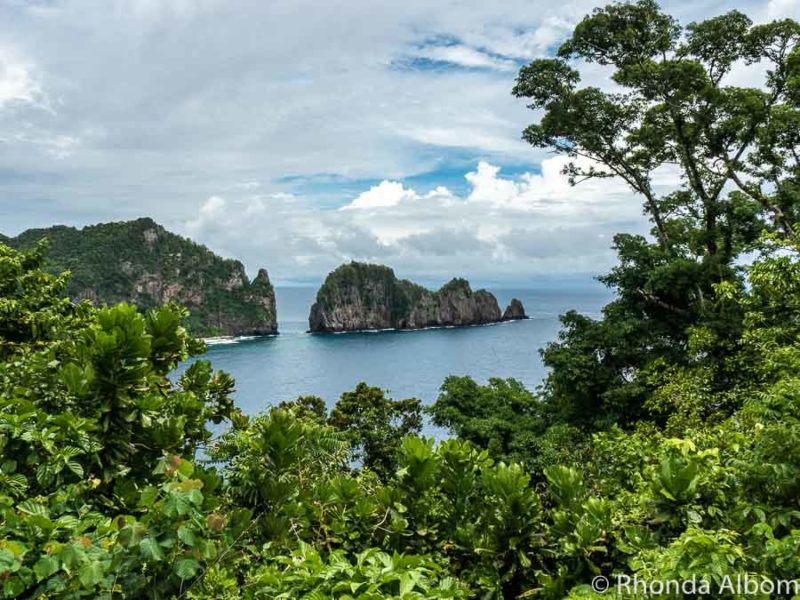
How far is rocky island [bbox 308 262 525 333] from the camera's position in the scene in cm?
9962

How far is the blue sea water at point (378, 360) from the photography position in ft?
172

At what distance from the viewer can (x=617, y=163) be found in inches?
604

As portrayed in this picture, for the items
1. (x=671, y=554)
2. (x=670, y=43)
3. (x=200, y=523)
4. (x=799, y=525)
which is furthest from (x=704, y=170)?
(x=200, y=523)

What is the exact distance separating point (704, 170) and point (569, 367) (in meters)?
6.21

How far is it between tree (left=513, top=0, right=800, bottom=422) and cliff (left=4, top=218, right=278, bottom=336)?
78.6m

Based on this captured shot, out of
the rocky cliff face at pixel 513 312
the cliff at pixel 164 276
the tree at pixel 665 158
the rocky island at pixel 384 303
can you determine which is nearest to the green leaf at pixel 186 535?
the tree at pixel 665 158

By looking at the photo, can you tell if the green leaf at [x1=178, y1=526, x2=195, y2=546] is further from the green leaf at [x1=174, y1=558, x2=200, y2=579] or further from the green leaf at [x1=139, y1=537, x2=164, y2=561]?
the green leaf at [x1=174, y1=558, x2=200, y2=579]

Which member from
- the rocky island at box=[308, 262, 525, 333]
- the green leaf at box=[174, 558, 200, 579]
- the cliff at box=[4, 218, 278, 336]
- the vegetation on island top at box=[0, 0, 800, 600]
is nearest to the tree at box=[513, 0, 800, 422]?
the vegetation on island top at box=[0, 0, 800, 600]

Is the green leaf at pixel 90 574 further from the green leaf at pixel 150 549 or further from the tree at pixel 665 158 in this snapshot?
the tree at pixel 665 158

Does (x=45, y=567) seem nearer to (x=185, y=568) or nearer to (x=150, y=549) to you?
(x=150, y=549)

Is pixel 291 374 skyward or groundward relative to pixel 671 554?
groundward

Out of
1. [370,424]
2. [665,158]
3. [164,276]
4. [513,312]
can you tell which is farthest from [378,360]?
[665,158]

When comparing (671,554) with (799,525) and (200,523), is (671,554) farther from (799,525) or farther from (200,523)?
(200,523)

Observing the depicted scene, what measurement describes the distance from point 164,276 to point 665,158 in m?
91.0
